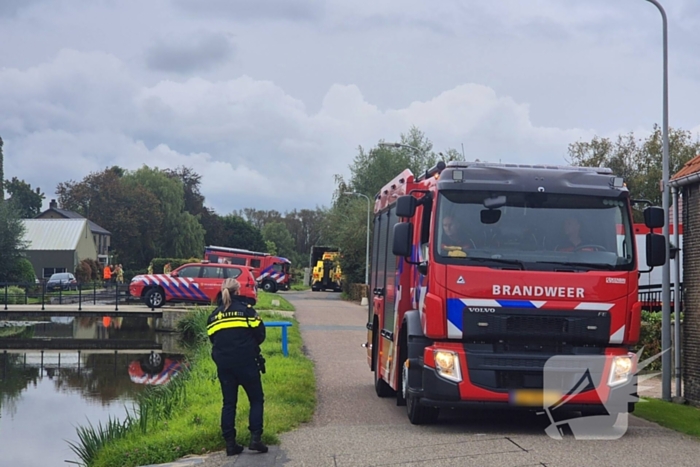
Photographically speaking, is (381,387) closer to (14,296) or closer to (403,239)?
(403,239)

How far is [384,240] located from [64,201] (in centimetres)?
8630

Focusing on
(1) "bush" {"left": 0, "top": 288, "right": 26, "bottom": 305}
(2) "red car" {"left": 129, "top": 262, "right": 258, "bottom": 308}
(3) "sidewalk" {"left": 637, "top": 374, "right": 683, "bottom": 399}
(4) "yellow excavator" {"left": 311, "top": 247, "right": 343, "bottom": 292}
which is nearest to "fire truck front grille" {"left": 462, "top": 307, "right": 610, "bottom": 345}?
(3) "sidewalk" {"left": 637, "top": 374, "right": 683, "bottom": 399}

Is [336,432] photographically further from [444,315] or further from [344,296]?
[344,296]

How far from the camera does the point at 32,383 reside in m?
21.5

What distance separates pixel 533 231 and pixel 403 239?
141 centimetres

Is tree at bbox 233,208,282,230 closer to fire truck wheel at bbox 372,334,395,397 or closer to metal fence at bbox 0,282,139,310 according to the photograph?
metal fence at bbox 0,282,139,310

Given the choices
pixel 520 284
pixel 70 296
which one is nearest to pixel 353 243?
pixel 70 296

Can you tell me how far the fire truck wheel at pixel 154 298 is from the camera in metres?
35.2

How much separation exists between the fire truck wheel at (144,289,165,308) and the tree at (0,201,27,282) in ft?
82.1

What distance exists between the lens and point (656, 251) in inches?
385

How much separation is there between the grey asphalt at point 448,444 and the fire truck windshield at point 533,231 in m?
1.83

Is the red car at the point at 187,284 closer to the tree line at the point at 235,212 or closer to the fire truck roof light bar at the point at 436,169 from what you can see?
the tree line at the point at 235,212

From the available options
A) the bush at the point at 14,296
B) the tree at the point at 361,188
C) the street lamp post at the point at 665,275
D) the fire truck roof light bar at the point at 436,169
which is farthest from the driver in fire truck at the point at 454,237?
the tree at the point at 361,188

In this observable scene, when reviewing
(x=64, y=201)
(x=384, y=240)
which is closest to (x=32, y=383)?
(x=384, y=240)
